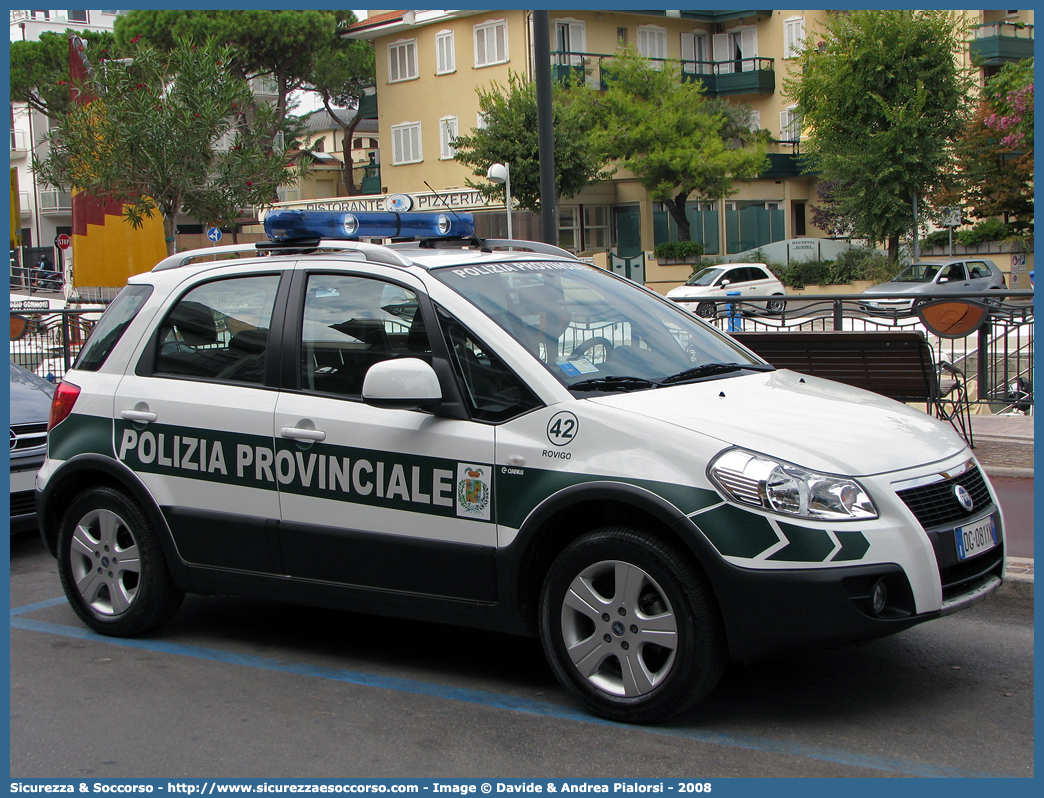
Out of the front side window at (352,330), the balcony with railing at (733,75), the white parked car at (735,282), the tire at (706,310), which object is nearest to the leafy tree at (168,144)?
the white parked car at (735,282)

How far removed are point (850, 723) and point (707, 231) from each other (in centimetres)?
4492

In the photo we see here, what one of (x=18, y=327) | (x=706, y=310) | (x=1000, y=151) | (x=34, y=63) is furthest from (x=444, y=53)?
(x=706, y=310)

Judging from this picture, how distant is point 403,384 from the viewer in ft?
14.0

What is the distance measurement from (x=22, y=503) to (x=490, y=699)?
4299 mm

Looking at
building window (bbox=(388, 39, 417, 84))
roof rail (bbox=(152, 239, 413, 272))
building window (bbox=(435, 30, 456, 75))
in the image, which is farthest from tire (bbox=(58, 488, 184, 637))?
building window (bbox=(388, 39, 417, 84))

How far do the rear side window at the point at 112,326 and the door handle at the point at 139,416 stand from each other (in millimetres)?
397

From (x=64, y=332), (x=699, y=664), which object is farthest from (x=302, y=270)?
(x=64, y=332)

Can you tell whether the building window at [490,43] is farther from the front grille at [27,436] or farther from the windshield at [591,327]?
the windshield at [591,327]

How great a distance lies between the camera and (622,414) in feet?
13.5

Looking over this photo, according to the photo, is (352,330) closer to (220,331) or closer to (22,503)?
(220,331)

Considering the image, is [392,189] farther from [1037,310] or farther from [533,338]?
[533,338]

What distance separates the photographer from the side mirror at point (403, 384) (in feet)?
14.0

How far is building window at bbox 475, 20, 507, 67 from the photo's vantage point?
45719 millimetres

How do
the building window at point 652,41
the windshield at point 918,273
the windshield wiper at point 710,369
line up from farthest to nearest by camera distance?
the building window at point 652,41 → the windshield at point 918,273 → the windshield wiper at point 710,369
